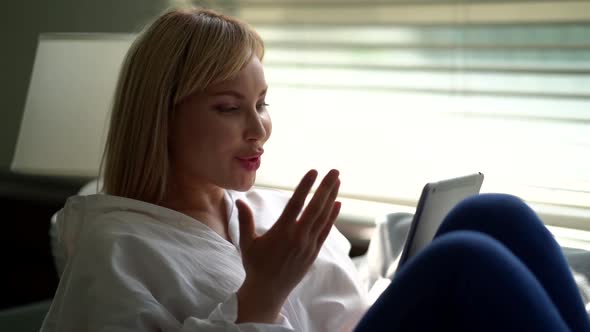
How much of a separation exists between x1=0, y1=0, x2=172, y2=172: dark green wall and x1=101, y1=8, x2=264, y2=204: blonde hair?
169cm

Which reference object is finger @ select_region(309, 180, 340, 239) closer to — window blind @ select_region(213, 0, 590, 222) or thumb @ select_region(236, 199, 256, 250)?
thumb @ select_region(236, 199, 256, 250)

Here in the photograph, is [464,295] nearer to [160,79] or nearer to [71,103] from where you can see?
[160,79]

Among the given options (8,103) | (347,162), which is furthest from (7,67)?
(347,162)

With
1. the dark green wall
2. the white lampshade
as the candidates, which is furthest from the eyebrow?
the dark green wall

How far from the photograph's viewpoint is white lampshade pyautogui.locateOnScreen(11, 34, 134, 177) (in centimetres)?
247

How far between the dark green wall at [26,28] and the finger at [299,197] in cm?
211

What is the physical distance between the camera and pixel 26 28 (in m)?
3.20

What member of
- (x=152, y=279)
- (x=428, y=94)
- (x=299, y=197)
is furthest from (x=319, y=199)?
(x=428, y=94)

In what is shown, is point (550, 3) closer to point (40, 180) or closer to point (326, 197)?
point (326, 197)

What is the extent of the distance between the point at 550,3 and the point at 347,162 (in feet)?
2.83

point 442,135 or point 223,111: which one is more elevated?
point 223,111

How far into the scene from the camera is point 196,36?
4.62ft

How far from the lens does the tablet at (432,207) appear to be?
133 centimetres

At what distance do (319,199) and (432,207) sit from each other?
0.32m
